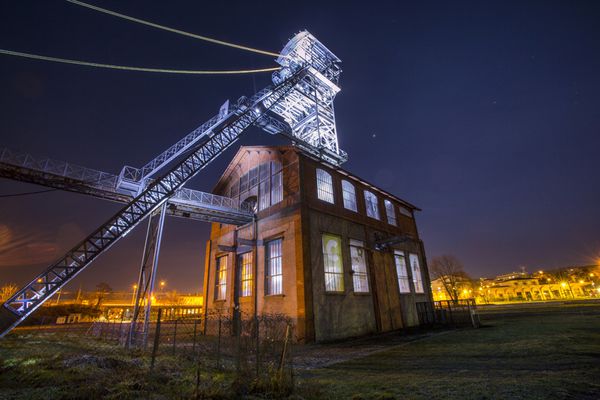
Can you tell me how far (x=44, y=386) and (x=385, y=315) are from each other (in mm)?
17655

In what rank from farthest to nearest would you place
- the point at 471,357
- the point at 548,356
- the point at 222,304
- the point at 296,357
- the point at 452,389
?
1. the point at 222,304
2. the point at 296,357
3. the point at 471,357
4. the point at 548,356
5. the point at 452,389

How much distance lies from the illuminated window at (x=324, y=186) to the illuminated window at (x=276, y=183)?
8.43ft

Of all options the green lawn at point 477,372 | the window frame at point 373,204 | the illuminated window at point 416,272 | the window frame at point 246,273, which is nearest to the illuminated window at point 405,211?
the illuminated window at point 416,272

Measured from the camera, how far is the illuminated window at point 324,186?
60.7ft

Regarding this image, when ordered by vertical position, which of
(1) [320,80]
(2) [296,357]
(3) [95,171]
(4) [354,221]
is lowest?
(2) [296,357]

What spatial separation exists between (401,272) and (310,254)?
11.2 metres

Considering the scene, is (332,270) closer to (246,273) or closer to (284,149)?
(246,273)

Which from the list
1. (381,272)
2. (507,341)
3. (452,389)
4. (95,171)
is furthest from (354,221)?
(95,171)

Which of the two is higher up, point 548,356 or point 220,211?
point 220,211

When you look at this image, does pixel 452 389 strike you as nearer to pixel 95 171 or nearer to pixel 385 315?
pixel 385 315

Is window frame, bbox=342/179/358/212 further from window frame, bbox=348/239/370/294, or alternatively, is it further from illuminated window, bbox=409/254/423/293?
illuminated window, bbox=409/254/423/293

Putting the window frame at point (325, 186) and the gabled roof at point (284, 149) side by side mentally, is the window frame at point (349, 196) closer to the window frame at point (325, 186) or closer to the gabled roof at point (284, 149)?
the gabled roof at point (284, 149)

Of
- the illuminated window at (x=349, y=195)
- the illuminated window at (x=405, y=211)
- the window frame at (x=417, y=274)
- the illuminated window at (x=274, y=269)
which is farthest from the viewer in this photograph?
the illuminated window at (x=405, y=211)

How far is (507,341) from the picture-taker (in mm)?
11102
